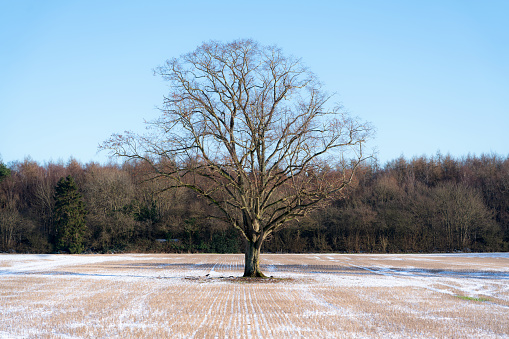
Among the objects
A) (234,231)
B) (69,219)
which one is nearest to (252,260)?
(234,231)

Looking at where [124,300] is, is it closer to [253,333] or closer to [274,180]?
[253,333]

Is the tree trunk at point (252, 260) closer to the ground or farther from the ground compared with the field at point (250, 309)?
farther from the ground

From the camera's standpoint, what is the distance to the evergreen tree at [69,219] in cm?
5512

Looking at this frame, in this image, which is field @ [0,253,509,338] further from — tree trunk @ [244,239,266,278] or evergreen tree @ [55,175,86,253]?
evergreen tree @ [55,175,86,253]

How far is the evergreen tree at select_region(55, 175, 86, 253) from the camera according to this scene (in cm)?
5512

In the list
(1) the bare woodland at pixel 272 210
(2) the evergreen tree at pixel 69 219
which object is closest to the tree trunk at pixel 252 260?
(1) the bare woodland at pixel 272 210

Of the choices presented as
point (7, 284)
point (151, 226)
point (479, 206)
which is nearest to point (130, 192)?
point (151, 226)

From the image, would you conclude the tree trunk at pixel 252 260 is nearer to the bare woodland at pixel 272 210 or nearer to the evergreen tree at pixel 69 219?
the bare woodland at pixel 272 210

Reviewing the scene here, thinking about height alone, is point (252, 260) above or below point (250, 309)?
above

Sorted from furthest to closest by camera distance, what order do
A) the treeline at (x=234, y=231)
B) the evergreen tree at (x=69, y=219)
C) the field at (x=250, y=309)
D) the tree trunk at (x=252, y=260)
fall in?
1. the treeline at (x=234, y=231)
2. the evergreen tree at (x=69, y=219)
3. the tree trunk at (x=252, y=260)
4. the field at (x=250, y=309)

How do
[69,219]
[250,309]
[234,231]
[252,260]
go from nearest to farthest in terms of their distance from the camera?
[250,309] → [252,260] → [69,219] → [234,231]

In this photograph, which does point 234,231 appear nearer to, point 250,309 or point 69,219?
point 69,219

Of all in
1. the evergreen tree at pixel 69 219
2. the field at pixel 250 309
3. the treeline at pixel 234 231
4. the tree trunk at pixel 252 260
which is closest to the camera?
the field at pixel 250 309

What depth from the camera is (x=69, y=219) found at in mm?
55125
